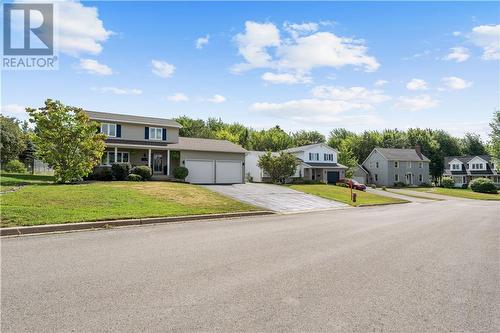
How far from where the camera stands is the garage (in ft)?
180

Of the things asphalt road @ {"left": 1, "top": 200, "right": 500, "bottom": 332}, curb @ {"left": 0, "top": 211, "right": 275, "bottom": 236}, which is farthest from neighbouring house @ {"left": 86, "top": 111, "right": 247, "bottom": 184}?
asphalt road @ {"left": 1, "top": 200, "right": 500, "bottom": 332}

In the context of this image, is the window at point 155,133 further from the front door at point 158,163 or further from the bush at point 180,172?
the bush at point 180,172

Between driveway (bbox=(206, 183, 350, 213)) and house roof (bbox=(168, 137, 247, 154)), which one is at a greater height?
house roof (bbox=(168, 137, 247, 154))

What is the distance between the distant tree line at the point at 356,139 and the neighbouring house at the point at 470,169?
693 cm

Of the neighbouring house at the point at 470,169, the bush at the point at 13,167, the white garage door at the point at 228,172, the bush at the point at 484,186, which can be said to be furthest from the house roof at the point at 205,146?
the neighbouring house at the point at 470,169

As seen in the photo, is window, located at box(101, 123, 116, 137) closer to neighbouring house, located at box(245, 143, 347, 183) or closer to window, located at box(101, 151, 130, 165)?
window, located at box(101, 151, 130, 165)

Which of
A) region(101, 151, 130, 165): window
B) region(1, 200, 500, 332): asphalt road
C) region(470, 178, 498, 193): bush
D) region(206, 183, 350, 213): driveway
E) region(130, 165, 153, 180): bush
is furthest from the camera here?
region(470, 178, 498, 193): bush

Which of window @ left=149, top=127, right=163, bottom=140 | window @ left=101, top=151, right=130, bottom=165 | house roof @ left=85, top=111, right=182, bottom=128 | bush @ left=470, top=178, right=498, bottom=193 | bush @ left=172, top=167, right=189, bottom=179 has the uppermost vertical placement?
house roof @ left=85, top=111, right=182, bottom=128

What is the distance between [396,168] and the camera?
223 ft

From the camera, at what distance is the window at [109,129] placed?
107 ft

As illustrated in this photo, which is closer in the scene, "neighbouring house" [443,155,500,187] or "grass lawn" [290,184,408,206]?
"grass lawn" [290,184,408,206]

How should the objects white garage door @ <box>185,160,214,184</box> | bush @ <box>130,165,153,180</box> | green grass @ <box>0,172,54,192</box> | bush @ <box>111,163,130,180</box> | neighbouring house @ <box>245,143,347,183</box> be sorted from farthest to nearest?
neighbouring house @ <box>245,143,347,183</box>, white garage door @ <box>185,160,214,184</box>, bush @ <box>130,165,153,180</box>, bush @ <box>111,163,130,180</box>, green grass @ <box>0,172,54,192</box>

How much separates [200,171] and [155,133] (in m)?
6.12

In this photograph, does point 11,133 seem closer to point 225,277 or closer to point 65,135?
point 65,135
